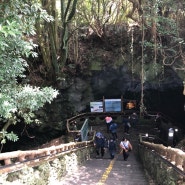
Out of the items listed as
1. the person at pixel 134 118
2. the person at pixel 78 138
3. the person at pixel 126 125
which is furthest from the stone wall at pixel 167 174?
the person at pixel 134 118

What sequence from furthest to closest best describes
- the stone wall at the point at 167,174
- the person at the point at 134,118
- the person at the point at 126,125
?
the person at the point at 134,118
the person at the point at 126,125
the stone wall at the point at 167,174

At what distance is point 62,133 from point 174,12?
10.7 meters

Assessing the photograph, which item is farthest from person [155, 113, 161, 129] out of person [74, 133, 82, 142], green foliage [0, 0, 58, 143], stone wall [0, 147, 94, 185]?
green foliage [0, 0, 58, 143]

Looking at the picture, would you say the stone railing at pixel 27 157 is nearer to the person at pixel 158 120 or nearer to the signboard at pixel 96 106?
the signboard at pixel 96 106

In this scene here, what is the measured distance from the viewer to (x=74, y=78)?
67.0 feet

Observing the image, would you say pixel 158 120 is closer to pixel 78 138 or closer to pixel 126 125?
pixel 126 125

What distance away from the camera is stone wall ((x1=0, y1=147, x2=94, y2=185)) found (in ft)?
20.0

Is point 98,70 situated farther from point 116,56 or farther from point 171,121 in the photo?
point 171,121

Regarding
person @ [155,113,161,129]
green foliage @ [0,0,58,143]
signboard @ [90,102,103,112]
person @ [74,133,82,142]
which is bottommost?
person @ [74,133,82,142]

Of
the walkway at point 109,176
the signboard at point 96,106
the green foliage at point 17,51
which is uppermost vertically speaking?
the green foliage at point 17,51

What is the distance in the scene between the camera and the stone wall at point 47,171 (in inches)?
240

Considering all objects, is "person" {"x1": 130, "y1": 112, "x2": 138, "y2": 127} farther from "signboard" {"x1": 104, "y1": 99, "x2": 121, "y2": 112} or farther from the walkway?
the walkway

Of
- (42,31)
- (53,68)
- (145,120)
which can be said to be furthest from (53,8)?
(145,120)

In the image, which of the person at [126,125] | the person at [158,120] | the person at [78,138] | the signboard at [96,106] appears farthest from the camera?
the signboard at [96,106]
